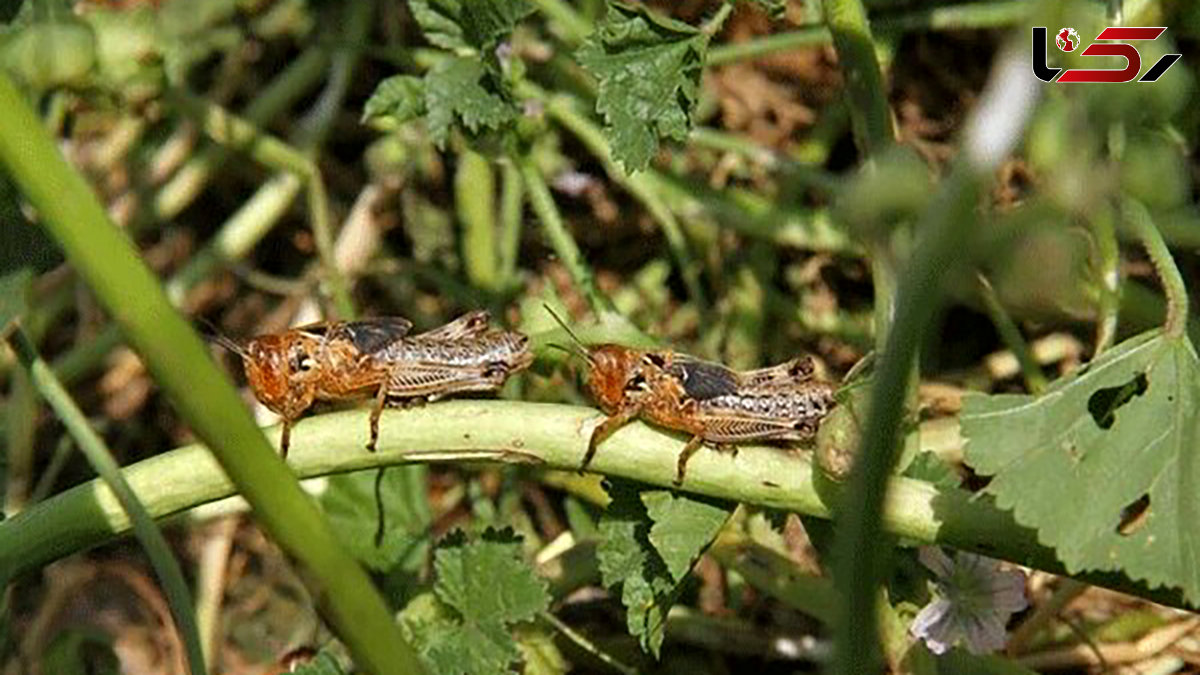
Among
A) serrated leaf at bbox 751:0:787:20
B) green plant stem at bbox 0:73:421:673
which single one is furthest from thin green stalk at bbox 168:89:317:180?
green plant stem at bbox 0:73:421:673

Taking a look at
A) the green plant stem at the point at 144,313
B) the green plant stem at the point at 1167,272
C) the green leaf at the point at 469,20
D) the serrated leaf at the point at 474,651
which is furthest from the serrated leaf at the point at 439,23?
the green plant stem at the point at 144,313

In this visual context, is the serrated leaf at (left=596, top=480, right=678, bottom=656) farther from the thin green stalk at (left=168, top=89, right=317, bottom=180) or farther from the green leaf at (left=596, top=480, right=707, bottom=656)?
the thin green stalk at (left=168, top=89, right=317, bottom=180)

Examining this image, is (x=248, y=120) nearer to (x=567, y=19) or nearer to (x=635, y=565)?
(x=567, y=19)

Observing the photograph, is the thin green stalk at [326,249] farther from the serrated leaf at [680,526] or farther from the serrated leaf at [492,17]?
the serrated leaf at [680,526]

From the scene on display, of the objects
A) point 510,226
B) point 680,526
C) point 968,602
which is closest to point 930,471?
point 968,602

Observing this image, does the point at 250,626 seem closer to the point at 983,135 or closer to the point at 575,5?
the point at 575,5

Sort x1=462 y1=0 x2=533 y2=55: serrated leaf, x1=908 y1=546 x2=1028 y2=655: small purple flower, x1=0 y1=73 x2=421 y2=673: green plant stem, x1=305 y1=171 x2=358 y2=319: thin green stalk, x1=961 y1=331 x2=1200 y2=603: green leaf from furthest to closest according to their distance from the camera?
x1=305 y1=171 x2=358 y2=319: thin green stalk → x1=462 y1=0 x2=533 y2=55: serrated leaf → x1=908 y1=546 x2=1028 y2=655: small purple flower → x1=961 y1=331 x2=1200 y2=603: green leaf → x1=0 y1=73 x2=421 y2=673: green plant stem
